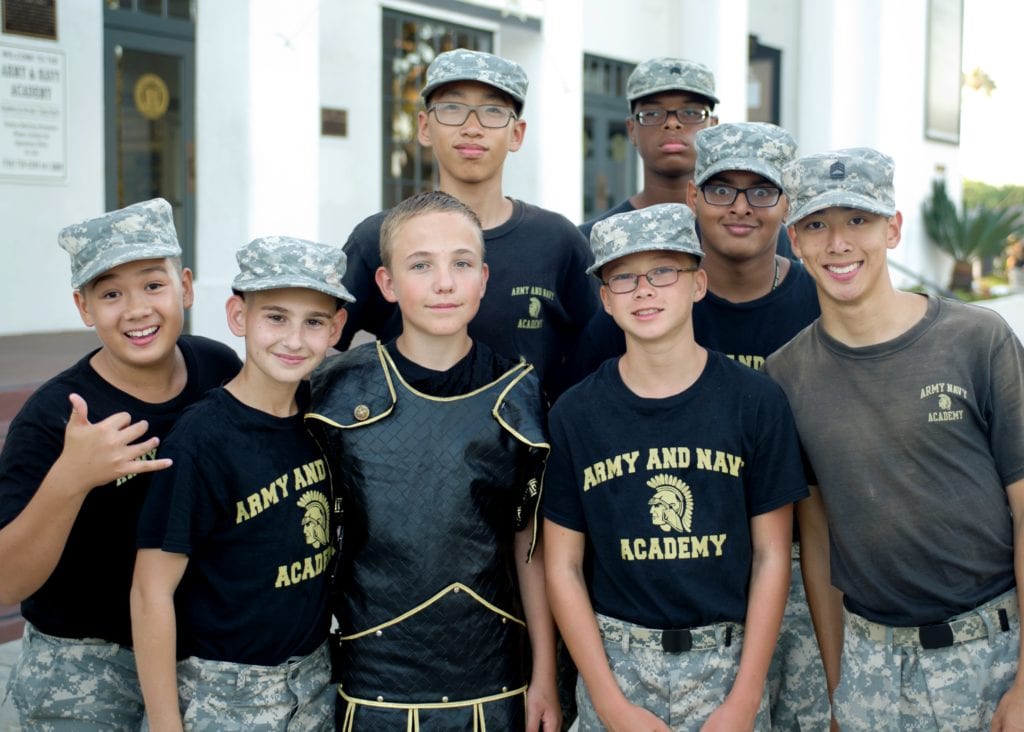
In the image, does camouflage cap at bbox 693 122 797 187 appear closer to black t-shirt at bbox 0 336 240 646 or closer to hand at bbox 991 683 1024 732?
hand at bbox 991 683 1024 732

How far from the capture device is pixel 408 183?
10750 mm

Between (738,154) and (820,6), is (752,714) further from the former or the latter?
(820,6)

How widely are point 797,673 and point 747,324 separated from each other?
97 centimetres

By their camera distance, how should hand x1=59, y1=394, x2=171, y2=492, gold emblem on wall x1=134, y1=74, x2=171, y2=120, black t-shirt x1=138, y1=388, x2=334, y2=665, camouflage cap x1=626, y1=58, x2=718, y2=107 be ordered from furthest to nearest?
1. gold emblem on wall x1=134, y1=74, x2=171, y2=120
2. camouflage cap x1=626, y1=58, x2=718, y2=107
3. black t-shirt x1=138, y1=388, x2=334, y2=665
4. hand x1=59, y1=394, x2=171, y2=492

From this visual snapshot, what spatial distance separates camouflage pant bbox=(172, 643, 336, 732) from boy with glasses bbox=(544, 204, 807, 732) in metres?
0.65

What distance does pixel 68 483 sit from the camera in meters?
2.23

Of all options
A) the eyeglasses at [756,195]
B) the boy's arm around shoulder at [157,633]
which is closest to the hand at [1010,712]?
the eyeglasses at [756,195]

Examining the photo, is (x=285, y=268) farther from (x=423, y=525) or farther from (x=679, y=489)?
(x=679, y=489)

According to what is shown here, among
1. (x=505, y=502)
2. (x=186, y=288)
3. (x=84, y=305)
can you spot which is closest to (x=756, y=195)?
(x=505, y=502)

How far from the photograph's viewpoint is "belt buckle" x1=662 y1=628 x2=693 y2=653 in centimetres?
241

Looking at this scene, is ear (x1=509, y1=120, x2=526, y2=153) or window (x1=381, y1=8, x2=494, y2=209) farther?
window (x1=381, y1=8, x2=494, y2=209)

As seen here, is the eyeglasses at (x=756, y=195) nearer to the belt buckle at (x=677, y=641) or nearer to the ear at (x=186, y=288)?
the belt buckle at (x=677, y=641)

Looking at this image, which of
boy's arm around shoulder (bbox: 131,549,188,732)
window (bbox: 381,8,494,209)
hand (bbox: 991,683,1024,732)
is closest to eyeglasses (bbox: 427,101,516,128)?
boy's arm around shoulder (bbox: 131,549,188,732)

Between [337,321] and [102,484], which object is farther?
[337,321]
